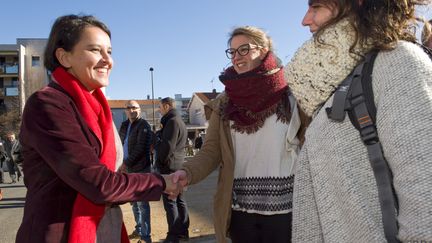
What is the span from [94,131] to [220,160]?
1.29 meters

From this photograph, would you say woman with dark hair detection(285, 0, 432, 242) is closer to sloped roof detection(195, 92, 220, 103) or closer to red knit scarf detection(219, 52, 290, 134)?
red knit scarf detection(219, 52, 290, 134)

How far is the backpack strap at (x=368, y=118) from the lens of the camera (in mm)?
1229

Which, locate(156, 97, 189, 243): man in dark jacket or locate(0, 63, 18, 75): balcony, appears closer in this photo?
locate(156, 97, 189, 243): man in dark jacket

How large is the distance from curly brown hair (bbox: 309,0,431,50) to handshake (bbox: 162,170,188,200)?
1.40 metres

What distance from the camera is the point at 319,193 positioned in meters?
1.46

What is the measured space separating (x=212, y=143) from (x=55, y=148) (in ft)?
4.55

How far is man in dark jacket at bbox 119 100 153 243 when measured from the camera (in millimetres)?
5672

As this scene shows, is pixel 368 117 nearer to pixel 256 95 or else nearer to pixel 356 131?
A: pixel 356 131

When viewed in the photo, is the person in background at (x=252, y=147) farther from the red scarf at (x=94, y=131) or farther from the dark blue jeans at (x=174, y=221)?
the dark blue jeans at (x=174, y=221)

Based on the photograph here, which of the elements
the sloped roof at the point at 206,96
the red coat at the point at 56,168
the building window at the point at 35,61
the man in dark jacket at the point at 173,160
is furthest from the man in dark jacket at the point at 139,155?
the sloped roof at the point at 206,96

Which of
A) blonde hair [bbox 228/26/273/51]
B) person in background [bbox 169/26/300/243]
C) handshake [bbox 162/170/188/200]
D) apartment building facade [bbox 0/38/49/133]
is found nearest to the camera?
handshake [bbox 162/170/188/200]

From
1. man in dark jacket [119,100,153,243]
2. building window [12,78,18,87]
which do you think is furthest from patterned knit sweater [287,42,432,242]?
building window [12,78,18,87]

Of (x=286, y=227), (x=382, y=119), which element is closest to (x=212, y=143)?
(x=286, y=227)

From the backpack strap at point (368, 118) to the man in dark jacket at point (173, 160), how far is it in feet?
14.5
